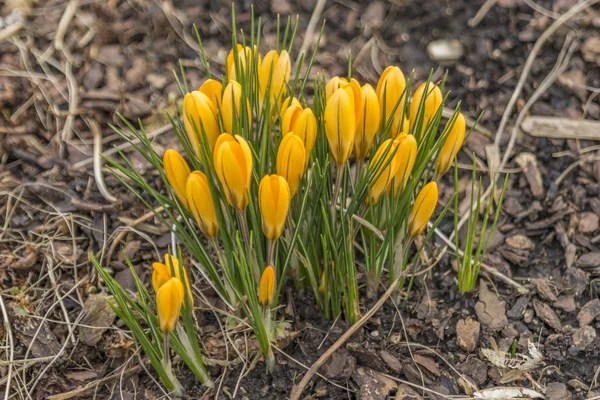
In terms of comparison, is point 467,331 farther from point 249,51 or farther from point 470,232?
point 249,51

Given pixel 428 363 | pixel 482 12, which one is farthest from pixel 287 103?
pixel 482 12

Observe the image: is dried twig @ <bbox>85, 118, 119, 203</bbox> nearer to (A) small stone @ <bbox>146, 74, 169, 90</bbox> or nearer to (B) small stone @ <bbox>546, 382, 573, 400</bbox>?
(A) small stone @ <bbox>146, 74, 169, 90</bbox>

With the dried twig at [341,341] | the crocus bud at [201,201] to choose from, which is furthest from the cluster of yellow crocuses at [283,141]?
the dried twig at [341,341]

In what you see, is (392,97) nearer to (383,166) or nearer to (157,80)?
(383,166)

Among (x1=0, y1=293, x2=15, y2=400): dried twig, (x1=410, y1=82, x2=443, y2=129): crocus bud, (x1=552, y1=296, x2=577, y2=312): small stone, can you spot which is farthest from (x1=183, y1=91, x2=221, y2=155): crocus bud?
(x1=552, y1=296, x2=577, y2=312): small stone

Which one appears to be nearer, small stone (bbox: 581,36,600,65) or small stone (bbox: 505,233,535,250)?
small stone (bbox: 505,233,535,250)
